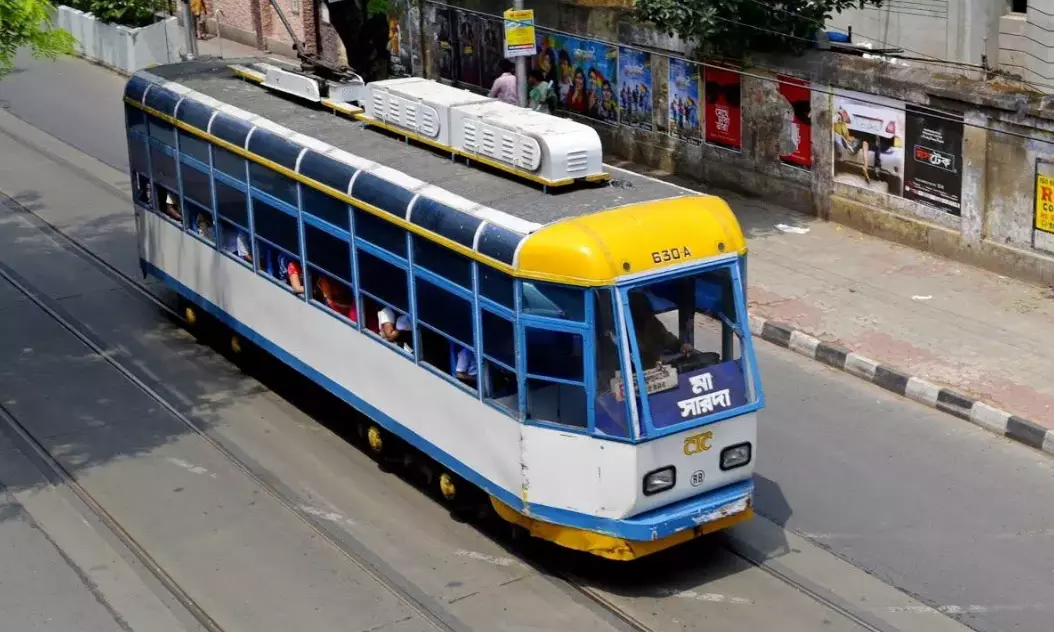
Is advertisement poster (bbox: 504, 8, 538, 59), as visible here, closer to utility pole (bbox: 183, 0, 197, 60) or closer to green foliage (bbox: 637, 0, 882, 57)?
green foliage (bbox: 637, 0, 882, 57)

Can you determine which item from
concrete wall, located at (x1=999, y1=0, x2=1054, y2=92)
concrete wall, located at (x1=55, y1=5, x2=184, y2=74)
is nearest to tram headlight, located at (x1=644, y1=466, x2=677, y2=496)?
concrete wall, located at (x1=999, y1=0, x2=1054, y2=92)

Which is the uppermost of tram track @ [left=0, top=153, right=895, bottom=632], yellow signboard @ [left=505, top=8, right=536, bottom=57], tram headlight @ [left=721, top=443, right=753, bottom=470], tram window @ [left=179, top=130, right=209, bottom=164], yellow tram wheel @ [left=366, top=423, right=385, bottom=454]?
yellow signboard @ [left=505, top=8, right=536, bottom=57]

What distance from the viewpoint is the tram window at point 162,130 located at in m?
13.9

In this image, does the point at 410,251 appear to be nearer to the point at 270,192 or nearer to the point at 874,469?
the point at 270,192

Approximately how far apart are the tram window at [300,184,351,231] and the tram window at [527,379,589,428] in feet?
8.16

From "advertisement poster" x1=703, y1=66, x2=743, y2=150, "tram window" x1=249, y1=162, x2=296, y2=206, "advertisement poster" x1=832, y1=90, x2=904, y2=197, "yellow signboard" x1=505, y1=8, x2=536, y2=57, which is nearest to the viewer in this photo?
"tram window" x1=249, y1=162, x2=296, y2=206

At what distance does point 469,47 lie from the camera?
23.6m

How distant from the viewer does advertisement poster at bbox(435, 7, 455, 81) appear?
24047mm

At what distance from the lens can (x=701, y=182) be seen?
1883cm

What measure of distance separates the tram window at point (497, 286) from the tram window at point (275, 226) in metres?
2.87

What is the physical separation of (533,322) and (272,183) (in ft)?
12.7

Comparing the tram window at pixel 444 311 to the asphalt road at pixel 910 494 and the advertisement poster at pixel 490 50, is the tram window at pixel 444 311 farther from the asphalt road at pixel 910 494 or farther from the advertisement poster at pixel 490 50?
the advertisement poster at pixel 490 50

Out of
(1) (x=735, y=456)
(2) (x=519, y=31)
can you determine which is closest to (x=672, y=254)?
(1) (x=735, y=456)

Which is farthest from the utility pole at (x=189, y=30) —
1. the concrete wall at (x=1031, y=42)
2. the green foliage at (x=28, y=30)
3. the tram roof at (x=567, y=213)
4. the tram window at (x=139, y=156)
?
the tram roof at (x=567, y=213)
